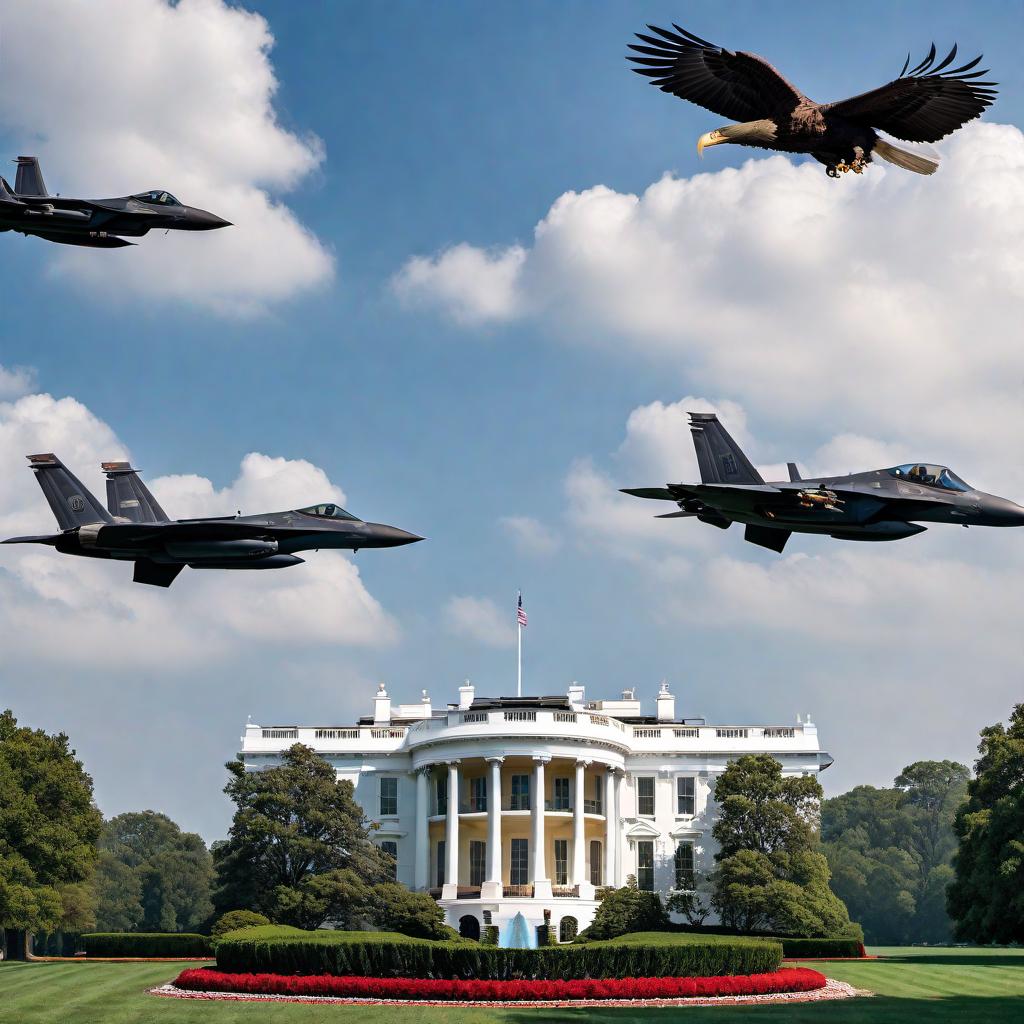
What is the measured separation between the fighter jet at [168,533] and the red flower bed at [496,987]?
737 inches

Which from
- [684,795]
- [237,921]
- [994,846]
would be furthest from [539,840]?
[994,846]

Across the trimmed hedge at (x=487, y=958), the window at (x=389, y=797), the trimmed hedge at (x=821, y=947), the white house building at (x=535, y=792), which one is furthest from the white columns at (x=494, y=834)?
the trimmed hedge at (x=487, y=958)

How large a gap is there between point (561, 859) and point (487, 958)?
3959 cm

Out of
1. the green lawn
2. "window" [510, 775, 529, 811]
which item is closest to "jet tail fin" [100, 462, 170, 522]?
the green lawn

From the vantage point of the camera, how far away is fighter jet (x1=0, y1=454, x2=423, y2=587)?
30641 millimetres

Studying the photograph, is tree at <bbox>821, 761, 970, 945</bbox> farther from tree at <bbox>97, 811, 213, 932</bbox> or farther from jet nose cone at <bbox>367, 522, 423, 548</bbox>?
jet nose cone at <bbox>367, 522, 423, 548</bbox>

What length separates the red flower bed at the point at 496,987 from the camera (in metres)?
45.1

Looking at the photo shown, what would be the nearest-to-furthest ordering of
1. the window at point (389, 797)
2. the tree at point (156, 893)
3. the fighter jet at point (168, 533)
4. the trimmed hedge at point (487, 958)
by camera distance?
the fighter jet at point (168, 533)
the trimmed hedge at point (487, 958)
the window at point (389, 797)
the tree at point (156, 893)

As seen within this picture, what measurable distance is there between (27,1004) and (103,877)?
91359 millimetres

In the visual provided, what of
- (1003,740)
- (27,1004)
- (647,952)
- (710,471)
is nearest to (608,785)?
(1003,740)

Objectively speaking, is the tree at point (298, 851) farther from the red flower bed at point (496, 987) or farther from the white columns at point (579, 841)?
the red flower bed at point (496, 987)

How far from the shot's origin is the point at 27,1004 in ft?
150

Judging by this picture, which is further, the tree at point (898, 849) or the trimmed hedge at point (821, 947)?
the tree at point (898, 849)

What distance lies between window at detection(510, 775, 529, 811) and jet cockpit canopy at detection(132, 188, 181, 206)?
59612 mm
